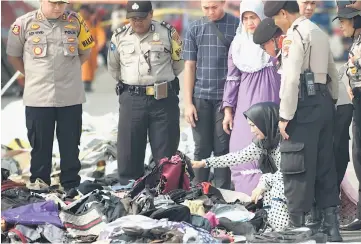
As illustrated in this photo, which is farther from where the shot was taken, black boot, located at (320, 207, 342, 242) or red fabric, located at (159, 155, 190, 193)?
red fabric, located at (159, 155, 190, 193)

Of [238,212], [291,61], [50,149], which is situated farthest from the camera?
[50,149]

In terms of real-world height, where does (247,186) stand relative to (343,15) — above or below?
below

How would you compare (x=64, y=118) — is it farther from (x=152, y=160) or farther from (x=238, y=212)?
(x=238, y=212)

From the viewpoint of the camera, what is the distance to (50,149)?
8.91 metres

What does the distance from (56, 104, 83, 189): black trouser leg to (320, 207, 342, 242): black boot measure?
235cm

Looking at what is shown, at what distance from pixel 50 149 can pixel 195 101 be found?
133 centimetres

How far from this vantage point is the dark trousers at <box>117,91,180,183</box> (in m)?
8.88

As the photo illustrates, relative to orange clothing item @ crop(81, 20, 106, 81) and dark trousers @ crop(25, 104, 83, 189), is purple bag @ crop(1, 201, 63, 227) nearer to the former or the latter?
dark trousers @ crop(25, 104, 83, 189)

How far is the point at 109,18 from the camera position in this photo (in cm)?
2600

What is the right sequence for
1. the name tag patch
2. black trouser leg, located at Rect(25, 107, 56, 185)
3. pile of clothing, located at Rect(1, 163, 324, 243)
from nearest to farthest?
pile of clothing, located at Rect(1, 163, 324, 243) → black trouser leg, located at Rect(25, 107, 56, 185) → the name tag patch

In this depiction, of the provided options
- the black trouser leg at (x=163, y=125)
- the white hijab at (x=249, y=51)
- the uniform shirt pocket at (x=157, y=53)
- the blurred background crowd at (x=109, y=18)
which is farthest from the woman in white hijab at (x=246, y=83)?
the blurred background crowd at (x=109, y=18)

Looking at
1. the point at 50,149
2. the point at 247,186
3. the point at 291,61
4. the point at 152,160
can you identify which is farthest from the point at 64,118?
the point at 291,61

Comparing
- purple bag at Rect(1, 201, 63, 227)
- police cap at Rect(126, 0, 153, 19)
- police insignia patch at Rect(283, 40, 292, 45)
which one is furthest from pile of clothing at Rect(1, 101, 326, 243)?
police cap at Rect(126, 0, 153, 19)

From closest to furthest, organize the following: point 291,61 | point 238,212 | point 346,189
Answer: point 291,61, point 238,212, point 346,189
